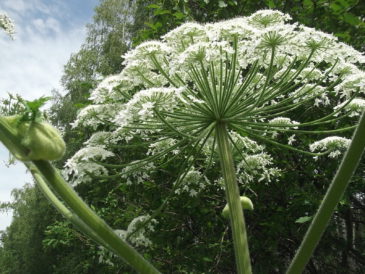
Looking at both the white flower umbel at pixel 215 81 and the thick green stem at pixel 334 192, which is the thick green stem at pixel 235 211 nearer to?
the white flower umbel at pixel 215 81

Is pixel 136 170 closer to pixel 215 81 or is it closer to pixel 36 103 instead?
pixel 215 81

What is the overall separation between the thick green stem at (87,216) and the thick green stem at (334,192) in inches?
18.6

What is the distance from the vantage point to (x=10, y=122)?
1100mm

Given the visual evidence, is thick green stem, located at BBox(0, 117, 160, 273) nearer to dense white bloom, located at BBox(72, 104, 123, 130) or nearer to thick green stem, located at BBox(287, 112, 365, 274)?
thick green stem, located at BBox(287, 112, 365, 274)

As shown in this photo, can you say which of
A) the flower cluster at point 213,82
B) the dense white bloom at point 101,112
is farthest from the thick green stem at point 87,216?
the dense white bloom at point 101,112

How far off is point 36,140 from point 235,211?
979 mm

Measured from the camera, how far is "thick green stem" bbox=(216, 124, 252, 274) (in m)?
1.60

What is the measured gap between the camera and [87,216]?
3.76ft

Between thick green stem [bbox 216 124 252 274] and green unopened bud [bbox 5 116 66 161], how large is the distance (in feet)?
2.70

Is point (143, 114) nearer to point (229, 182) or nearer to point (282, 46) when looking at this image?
point (229, 182)

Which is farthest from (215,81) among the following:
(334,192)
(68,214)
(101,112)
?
(68,214)

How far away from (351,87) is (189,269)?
332cm

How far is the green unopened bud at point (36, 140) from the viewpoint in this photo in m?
1.07

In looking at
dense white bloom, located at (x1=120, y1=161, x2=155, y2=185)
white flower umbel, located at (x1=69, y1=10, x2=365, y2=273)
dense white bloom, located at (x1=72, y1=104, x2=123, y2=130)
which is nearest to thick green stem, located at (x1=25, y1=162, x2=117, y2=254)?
white flower umbel, located at (x1=69, y1=10, x2=365, y2=273)
